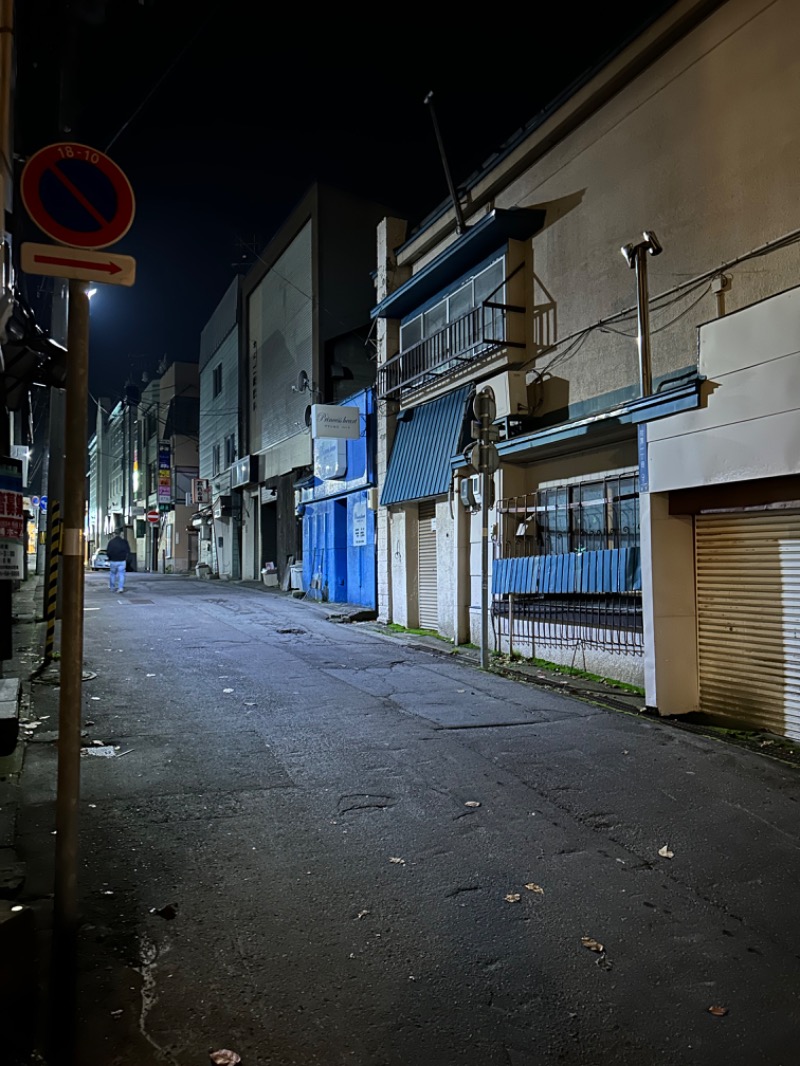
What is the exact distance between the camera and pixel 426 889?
4.07 metres

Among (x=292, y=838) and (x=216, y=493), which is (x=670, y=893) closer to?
(x=292, y=838)

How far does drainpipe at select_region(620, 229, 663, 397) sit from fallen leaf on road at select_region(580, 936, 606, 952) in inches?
288

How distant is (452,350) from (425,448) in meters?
2.13

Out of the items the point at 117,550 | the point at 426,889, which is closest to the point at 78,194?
the point at 426,889

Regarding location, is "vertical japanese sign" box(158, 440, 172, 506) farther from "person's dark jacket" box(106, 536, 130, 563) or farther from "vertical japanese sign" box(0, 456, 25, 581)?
"vertical japanese sign" box(0, 456, 25, 581)

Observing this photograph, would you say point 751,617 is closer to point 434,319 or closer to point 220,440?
point 434,319

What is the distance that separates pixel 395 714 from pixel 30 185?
246 inches

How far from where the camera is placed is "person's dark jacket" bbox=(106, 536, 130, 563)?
83.0ft

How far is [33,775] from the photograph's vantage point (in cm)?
598

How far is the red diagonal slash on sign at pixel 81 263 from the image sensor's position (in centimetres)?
343

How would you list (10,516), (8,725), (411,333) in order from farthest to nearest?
1. (411,333)
2. (10,516)
3. (8,725)

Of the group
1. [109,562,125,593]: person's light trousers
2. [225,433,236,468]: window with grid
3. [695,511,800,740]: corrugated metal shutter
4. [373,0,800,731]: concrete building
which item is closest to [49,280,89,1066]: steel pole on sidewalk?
[373,0,800,731]: concrete building

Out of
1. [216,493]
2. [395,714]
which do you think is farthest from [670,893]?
[216,493]

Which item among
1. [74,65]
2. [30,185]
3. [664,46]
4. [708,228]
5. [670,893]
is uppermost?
[664,46]
